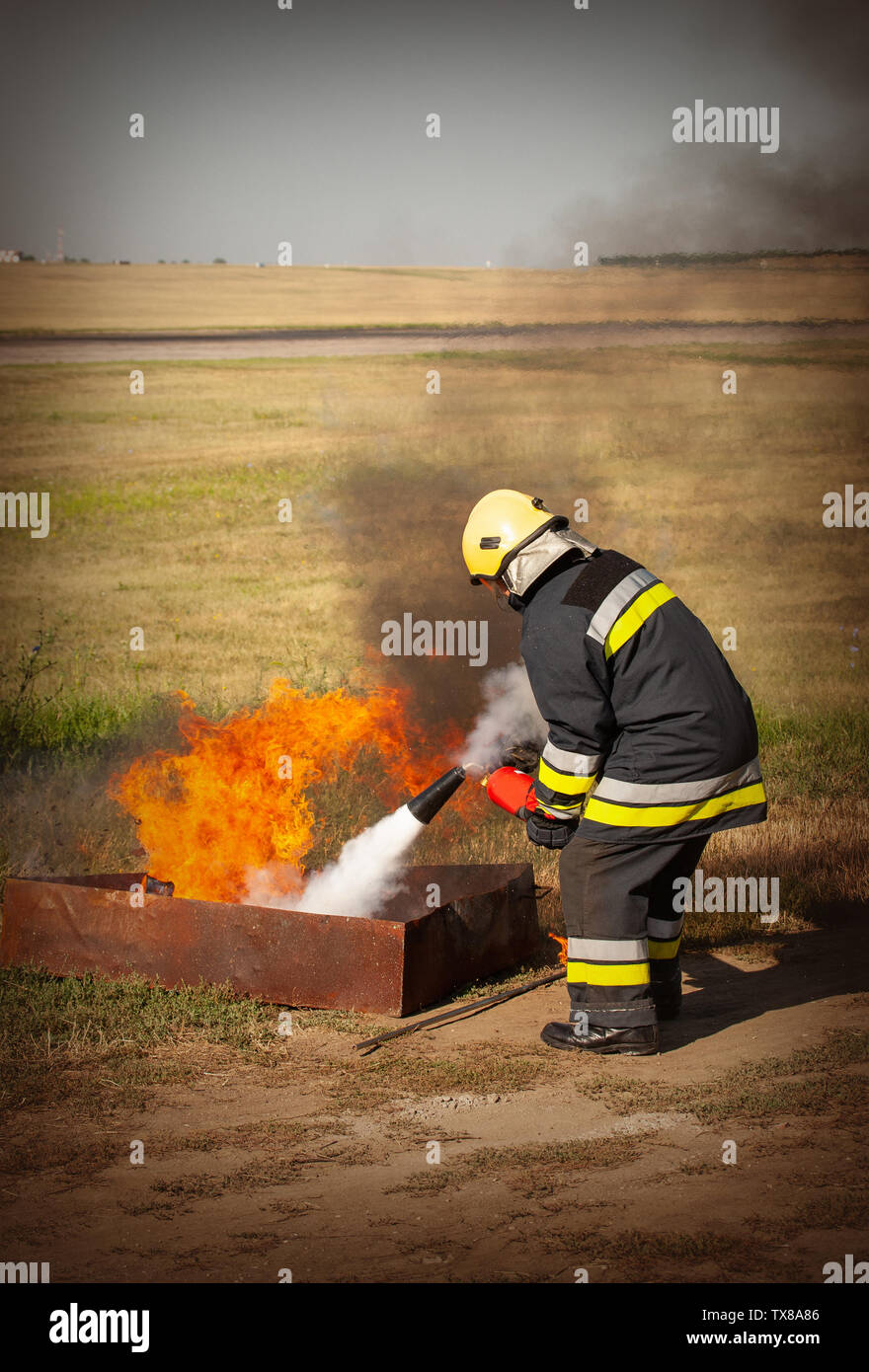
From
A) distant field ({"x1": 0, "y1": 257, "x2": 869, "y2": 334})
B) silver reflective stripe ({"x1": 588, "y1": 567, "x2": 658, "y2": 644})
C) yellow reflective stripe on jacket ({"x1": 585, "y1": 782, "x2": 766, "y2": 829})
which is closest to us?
silver reflective stripe ({"x1": 588, "y1": 567, "x2": 658, "y2": 644})

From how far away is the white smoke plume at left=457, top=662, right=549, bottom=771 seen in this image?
740 centimetres

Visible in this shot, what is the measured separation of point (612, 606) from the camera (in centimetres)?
484

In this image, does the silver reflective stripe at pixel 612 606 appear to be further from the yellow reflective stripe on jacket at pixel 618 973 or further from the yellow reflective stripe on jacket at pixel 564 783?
the yellow reflective stripe on jacket at pixel 618 973

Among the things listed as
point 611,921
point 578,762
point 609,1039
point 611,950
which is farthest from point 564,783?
point 609,1039

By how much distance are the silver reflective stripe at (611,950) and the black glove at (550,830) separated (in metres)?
0.41

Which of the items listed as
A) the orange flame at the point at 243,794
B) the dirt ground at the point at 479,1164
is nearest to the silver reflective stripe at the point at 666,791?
the dirt ground at the point at 479,1164

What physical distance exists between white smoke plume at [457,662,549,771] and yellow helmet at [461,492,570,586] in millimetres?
1317

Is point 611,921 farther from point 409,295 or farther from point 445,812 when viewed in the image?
point 409,295

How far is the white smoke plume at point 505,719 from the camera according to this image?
7.40 meters

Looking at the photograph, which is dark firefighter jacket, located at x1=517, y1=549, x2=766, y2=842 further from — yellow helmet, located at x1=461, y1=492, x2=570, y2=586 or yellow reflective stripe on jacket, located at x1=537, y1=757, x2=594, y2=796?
yellow helmet, located at x1=461, y1=492, x2=570, y2=586

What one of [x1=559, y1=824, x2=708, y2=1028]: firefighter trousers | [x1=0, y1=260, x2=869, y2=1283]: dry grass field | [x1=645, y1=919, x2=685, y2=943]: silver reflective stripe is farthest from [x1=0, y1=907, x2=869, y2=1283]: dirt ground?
[x1=645, y1=919, x2=685, y2=943]: silver reflective stripe

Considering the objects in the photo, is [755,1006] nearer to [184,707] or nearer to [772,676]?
[184,707]

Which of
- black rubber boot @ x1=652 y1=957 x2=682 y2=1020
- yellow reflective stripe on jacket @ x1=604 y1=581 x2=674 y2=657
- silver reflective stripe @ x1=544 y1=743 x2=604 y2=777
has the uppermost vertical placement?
yellow reflective stripe on jacket @ x1=604 y1=581 x2=674 y2=657

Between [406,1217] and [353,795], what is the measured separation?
14.0 feet
